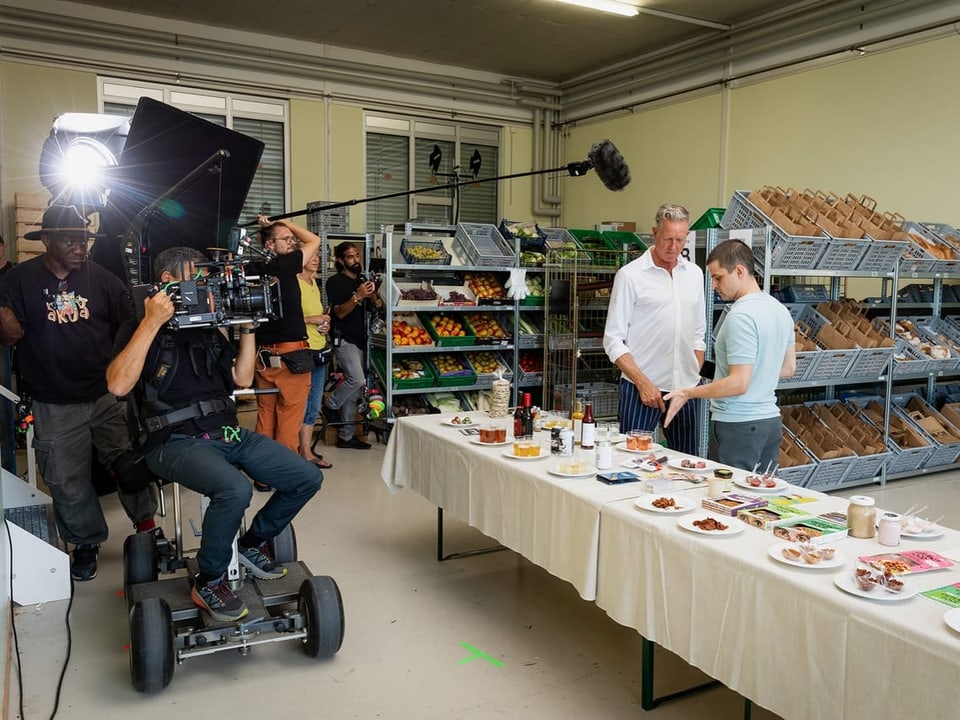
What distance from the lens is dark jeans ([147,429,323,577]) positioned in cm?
281

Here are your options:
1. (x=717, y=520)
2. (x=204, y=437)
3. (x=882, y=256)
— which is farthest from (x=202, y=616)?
(x=882, y=256)

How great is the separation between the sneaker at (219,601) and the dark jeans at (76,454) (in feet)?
3.81

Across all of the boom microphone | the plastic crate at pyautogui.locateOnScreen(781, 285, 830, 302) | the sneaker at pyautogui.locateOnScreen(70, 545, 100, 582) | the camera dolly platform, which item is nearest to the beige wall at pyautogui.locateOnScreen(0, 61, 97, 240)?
the sneaker at pyautogui.locateOnScreen(70, 545, 100, 582)

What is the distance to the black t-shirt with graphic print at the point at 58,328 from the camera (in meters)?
3.70

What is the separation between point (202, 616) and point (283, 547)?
584mm

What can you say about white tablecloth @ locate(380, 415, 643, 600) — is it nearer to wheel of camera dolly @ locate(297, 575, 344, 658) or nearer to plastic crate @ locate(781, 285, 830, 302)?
wheel of camera dolly @ locate(297, 575, 344, 658)

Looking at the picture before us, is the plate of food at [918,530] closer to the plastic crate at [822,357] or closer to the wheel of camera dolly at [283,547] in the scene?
the wheel of camera dolly at [283,547]

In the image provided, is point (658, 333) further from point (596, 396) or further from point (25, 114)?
point (25, 114)

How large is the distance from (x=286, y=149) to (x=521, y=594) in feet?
23.1

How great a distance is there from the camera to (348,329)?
21.8ft

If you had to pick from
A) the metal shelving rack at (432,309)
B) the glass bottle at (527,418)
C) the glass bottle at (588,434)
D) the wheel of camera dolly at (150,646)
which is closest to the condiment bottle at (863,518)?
the glass bottle at (588,434)

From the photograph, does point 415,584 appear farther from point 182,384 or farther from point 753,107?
point 753,107

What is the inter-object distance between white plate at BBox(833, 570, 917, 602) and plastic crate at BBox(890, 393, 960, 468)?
4.80 metres

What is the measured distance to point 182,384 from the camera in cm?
301
